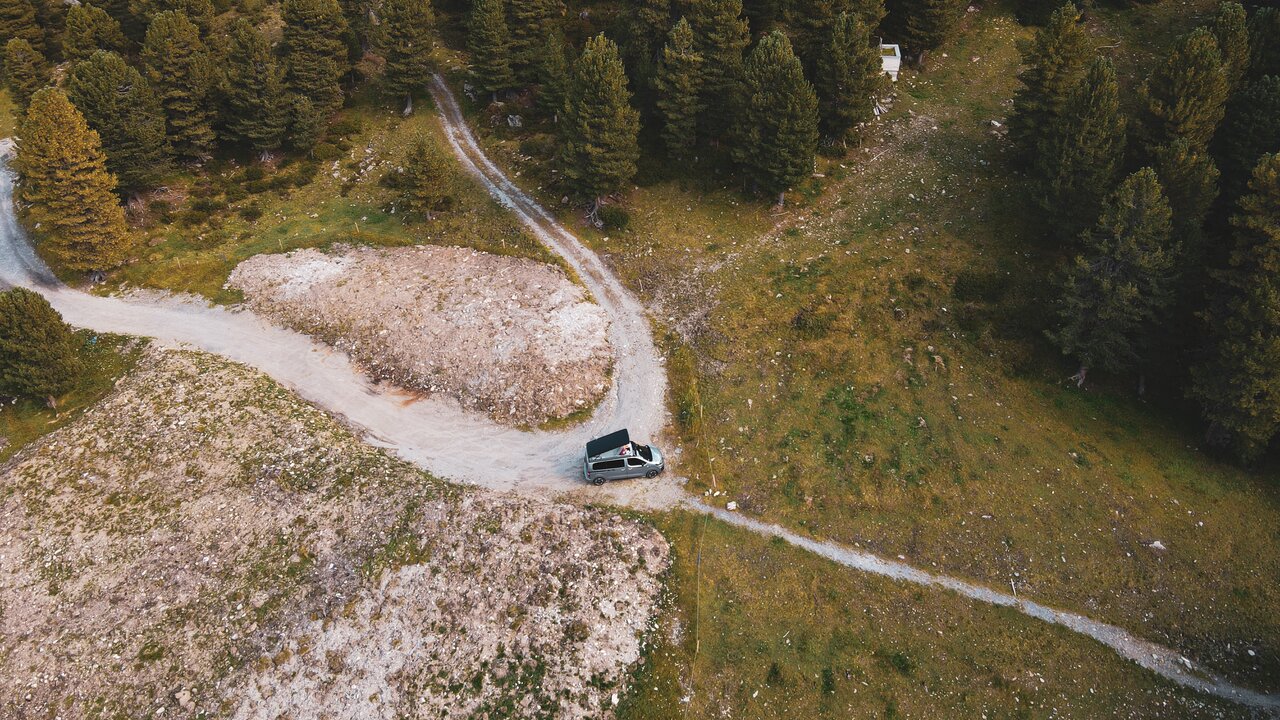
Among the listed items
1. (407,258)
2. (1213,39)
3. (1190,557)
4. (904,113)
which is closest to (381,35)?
(407,258)

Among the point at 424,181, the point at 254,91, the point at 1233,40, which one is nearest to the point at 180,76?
the point at 254,91

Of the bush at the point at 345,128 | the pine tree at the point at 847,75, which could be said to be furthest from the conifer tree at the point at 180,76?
the pine tree at the point at 847,75

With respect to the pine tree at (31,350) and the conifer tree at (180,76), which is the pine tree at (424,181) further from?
the pine tree at (31,350)

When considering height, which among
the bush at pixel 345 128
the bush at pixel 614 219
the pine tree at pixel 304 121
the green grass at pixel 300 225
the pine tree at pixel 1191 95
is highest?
the pine tree at pixel 1191 95

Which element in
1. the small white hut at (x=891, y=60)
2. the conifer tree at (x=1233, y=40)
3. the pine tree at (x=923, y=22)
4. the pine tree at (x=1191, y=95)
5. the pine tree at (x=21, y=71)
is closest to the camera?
the pine tree at (x=1191, y=95)

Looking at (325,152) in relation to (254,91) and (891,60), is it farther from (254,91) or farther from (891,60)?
(891,60)

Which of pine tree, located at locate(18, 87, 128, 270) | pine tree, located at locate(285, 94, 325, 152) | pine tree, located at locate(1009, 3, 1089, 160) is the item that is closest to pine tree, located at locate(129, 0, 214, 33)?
pine tree, located at locate(285, 94, 325, 152)
